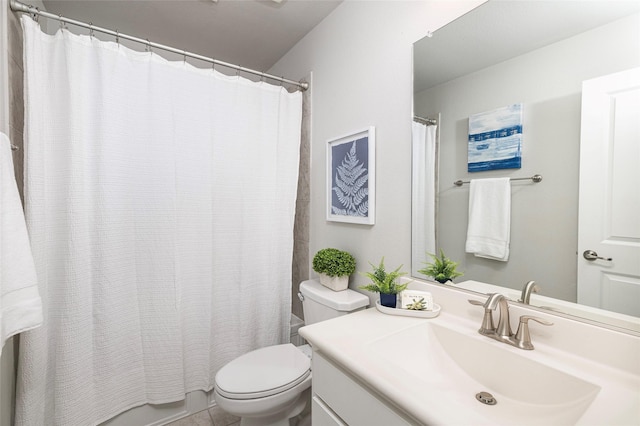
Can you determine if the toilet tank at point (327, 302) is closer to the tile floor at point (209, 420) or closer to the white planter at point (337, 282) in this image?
the white planter at point (337, 282)

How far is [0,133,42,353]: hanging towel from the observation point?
36.6 inches

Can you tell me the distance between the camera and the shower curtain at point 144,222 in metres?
1.30

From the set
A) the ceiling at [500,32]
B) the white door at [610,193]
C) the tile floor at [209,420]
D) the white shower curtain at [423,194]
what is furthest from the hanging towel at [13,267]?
the white door at [610,193]

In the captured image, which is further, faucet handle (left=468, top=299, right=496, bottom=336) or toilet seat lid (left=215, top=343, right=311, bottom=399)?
toilet seat lid (left=215, top=343, right=311, bottom=399)

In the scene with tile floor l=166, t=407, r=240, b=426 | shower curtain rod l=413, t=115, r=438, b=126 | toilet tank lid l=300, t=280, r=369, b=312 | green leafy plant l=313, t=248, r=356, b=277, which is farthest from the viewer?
tile floor l=166, t=407, r=240, b=426

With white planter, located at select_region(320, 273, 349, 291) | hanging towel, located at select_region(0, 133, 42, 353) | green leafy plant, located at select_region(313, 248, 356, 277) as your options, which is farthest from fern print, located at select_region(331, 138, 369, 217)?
hanging towel, located at select_region(0, 133, 42, 353)

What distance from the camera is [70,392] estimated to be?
1322mm

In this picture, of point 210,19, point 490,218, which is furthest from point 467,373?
point 210,19

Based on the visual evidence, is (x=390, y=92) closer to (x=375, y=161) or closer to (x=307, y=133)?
(x=375, y=161)

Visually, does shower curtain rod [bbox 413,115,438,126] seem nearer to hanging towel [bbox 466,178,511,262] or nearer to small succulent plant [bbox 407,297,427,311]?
hanging towel [bbox 466,178,511,262]

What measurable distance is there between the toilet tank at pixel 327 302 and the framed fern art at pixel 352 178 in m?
0.39

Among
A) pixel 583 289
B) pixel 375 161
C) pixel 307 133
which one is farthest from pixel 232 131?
pixel 583 289

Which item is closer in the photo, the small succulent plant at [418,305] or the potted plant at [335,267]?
the small succulent plant at [418,305]

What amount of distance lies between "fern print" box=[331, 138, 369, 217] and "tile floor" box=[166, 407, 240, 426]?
1.34 m
